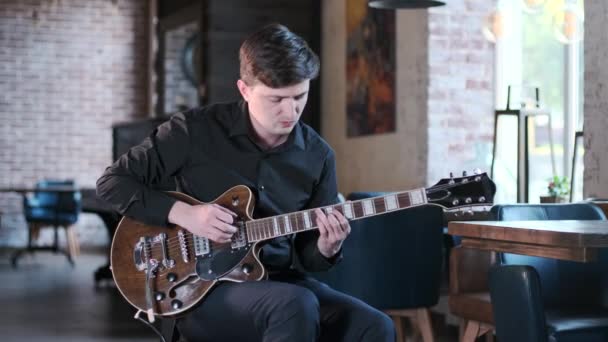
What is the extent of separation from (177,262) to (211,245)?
0.11 meters

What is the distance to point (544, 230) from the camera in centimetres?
252

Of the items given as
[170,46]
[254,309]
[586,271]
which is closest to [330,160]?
[254,309]

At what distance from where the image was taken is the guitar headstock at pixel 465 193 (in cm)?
232

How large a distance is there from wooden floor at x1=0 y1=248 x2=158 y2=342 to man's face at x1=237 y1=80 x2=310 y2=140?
309 centimetres

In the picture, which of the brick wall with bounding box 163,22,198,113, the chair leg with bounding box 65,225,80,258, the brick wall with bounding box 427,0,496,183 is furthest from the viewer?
the chair leg with bounding box 65,225,80,258

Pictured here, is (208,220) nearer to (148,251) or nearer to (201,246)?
(201,246)

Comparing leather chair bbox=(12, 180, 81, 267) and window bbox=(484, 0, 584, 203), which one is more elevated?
window bbox=(484, 0, 584, 203)

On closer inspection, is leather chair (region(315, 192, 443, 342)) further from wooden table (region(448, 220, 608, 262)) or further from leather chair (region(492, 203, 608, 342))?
wooden table (region(448, 220, 608, 262))

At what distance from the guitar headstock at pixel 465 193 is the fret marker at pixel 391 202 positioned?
0.08m

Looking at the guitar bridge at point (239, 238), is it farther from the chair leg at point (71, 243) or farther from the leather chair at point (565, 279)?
the chair leg at point (71, 243)

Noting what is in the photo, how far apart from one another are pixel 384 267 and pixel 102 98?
8.16 meters

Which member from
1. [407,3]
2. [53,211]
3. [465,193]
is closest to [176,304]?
[465,193]

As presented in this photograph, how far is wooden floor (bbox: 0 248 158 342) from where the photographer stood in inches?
213

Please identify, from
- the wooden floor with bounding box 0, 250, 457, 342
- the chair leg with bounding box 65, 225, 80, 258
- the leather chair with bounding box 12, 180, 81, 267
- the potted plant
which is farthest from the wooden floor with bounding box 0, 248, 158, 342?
the potted plant
